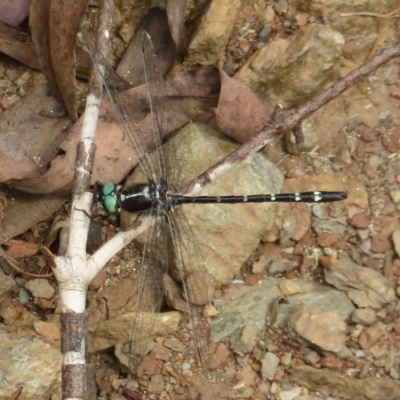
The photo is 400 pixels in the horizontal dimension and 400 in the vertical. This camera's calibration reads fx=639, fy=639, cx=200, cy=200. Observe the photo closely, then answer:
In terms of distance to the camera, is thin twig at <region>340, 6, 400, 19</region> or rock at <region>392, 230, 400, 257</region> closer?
rock at <region>392, 230, 400, 257</region>

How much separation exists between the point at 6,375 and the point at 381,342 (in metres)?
1.80

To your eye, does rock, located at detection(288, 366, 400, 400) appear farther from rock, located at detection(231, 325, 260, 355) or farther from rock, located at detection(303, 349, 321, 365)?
rock, located at detection(231, 325, 260, 355)

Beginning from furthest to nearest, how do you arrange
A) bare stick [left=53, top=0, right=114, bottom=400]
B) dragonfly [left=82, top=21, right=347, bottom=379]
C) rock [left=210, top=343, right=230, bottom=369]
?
1. rock [left=210, top=343, right=230, bottom=369]
2. dragonfly [left=82, top=21, right=347, bottom=379]
3. bare stick [left=53, top=0, right=114, bottom=400]

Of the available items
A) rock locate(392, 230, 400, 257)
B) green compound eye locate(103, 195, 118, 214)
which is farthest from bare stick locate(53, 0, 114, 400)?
rock locate(392, 230, 400, 257)

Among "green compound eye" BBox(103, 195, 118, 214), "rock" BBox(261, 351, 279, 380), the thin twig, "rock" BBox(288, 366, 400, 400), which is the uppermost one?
the thin twig

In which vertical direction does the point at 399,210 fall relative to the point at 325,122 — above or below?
below

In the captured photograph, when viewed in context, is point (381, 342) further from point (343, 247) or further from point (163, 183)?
point (163, 183)

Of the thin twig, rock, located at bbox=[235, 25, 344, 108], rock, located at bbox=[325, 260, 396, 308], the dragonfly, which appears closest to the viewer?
the dragonfly

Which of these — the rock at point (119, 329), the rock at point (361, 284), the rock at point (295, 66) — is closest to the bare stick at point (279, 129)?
the rock at point (295, 66)

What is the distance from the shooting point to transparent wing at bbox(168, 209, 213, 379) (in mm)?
3018

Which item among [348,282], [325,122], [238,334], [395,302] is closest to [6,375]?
[238,334]

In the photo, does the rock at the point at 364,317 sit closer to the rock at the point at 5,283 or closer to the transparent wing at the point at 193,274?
the transparent wing at the point at 193,274

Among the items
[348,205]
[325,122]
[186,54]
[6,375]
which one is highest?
[186,54]

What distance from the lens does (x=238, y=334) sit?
319cm
